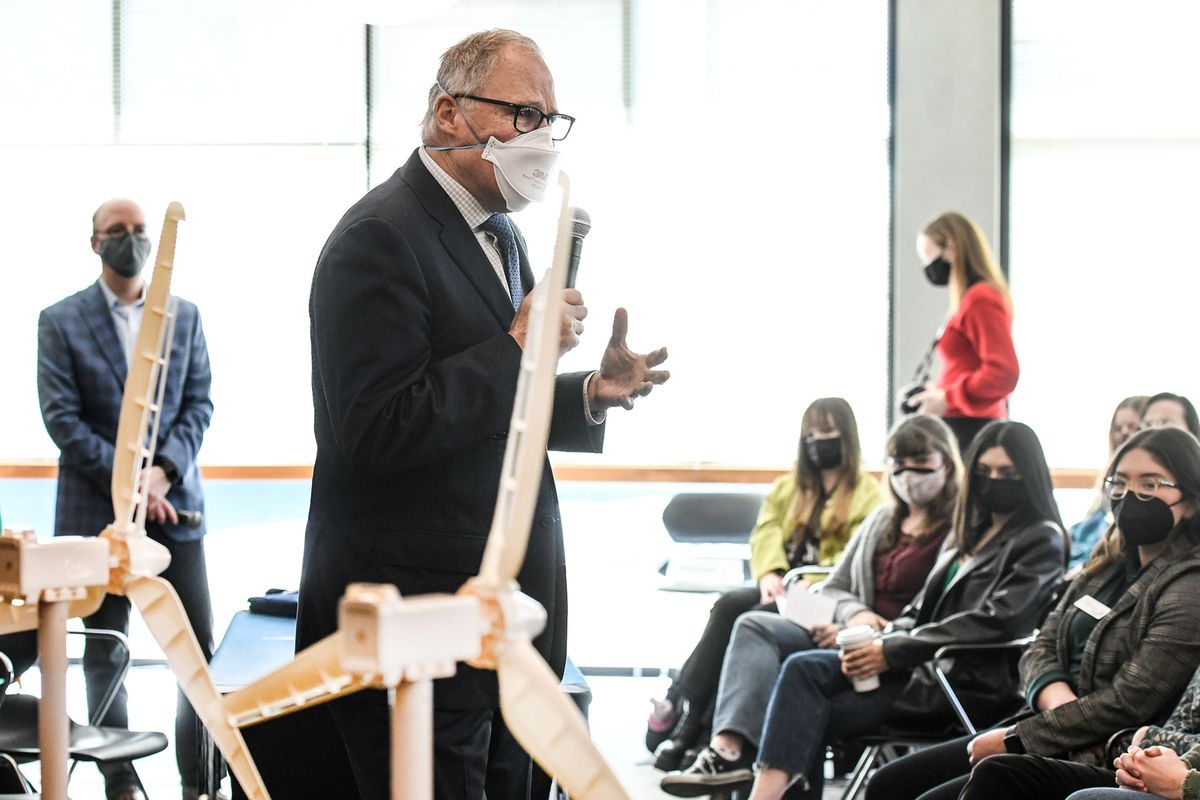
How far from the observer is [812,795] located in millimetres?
3758

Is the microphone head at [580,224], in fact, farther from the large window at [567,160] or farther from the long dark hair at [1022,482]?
the large window at [567,160]

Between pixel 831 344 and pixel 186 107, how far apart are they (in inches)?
122

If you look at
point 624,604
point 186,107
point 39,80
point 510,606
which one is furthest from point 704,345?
point 510,606

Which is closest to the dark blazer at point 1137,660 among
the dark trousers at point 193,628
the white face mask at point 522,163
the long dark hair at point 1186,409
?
the long dark hair at point 1186,409

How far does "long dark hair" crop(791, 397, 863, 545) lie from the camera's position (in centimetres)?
479

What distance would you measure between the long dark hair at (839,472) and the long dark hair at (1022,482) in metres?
0.95

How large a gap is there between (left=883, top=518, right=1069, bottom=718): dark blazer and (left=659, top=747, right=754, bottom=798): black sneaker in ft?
1.81

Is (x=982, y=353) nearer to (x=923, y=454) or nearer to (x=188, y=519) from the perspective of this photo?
(x=923, y=454)

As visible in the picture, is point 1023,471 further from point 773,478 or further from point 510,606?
point 510,606

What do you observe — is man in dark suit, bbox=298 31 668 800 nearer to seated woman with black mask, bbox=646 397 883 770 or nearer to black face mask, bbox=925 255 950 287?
seated woman with black mask, bbox=646 397 883 770

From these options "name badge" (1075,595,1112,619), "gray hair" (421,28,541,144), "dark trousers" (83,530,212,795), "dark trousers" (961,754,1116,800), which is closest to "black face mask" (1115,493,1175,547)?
"name badge" (1075,595,1112,619)

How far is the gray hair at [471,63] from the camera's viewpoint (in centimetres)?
188

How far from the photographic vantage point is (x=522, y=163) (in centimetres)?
188

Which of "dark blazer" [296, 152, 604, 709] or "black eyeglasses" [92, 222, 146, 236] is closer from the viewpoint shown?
"dark blazer" [296, 152, 604, 709]
